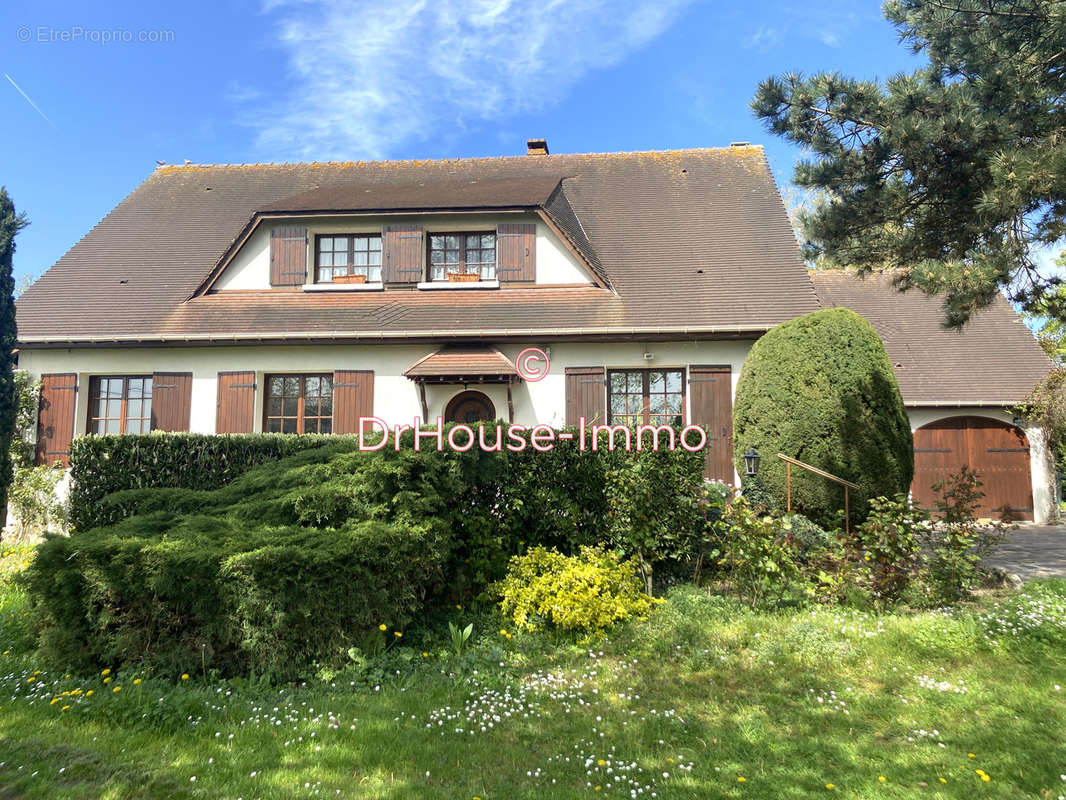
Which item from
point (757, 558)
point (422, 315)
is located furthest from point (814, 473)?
point (422, 315)

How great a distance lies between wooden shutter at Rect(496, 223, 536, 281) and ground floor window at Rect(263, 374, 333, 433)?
12.6 ft

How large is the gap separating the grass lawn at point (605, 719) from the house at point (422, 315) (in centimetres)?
587

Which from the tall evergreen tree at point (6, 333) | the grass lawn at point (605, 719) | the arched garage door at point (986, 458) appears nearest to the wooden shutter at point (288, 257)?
the tall evergreen tree at point (6, 333)

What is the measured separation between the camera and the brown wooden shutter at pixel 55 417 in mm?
11180

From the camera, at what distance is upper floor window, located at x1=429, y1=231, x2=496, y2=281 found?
40.5 ft

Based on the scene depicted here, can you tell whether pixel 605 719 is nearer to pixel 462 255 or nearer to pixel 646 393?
pixel 646 393

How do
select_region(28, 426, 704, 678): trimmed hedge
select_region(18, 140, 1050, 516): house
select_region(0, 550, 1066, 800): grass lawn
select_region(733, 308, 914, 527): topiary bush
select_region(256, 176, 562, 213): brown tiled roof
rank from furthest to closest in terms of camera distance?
1. select_region(256, 176, 562, 213): brown tiled roof
2. select_region(18, 140, 1050, 516): house
3. select_region(733, 308, 914, 527): topiary bush
4. select_region(28, 426, 704, 678): trimmed hedge
5. select_region(0, 550, 1066, 800): grass lawn

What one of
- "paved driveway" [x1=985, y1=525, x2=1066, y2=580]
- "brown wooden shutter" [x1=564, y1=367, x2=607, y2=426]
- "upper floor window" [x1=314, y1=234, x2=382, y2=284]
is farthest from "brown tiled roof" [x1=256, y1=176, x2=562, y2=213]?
"paved driveway" [x1=985, y1=525, x2=1066, y2=580]

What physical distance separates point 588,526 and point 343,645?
283 cm

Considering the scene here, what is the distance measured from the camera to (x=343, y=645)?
4336mm

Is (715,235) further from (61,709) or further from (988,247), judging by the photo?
(61,709)

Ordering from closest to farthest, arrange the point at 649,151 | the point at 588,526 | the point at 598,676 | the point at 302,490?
the point at 598,676 → the point at 302,490 → the point at 588,526 → the point at 649,151

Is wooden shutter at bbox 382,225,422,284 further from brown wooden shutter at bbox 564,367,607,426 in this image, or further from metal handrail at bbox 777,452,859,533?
metal handrail at bbox 777,452,859,533

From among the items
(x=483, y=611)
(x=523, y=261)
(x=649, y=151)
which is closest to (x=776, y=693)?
(x=483, y=611)
